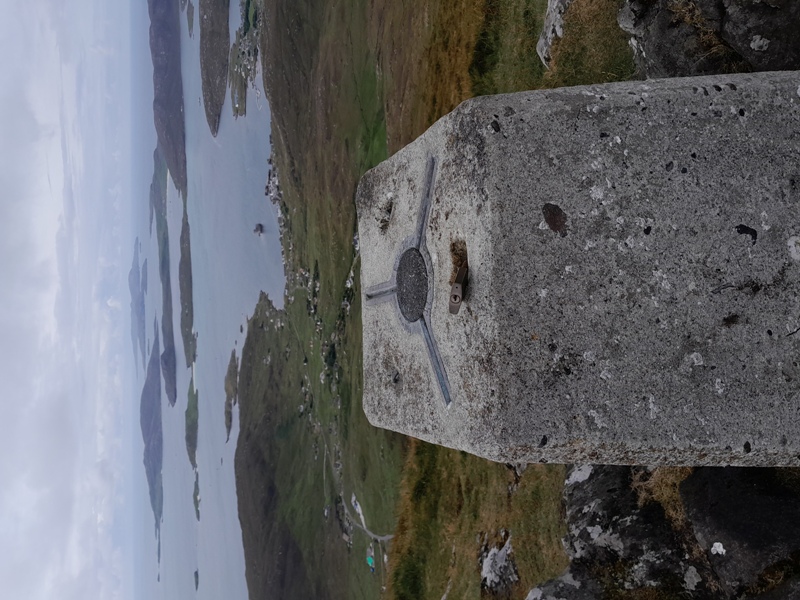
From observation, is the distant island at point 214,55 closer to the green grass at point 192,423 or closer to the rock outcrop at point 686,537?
the green grass at point 192,423

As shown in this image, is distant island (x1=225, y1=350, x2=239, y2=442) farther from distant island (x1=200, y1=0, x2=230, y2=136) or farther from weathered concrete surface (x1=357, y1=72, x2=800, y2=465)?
weathered concrete surface (x1=357, y1=72, x2=800, y2=465)

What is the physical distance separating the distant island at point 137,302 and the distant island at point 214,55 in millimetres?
22700

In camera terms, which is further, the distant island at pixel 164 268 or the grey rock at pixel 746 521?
the distant island at pixel 164 268

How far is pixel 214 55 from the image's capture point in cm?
4347

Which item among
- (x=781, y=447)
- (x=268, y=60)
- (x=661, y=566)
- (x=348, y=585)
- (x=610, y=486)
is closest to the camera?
(x=781, y=447)

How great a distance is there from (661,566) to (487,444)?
3830 millimetres

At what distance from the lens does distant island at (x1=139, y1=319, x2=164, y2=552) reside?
5709 cm

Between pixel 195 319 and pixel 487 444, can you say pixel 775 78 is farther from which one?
pixel 195 319

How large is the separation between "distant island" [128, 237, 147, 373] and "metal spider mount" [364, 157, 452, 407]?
6090 centimetres

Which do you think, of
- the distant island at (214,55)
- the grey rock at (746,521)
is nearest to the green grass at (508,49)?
the grey rock at (746,521)

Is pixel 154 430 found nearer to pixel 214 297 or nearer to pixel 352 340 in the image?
pixel 214 297

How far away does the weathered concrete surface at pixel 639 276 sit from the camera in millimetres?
4195

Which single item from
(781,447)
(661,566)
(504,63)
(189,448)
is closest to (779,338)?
(781,447)

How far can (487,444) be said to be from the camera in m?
4.30
